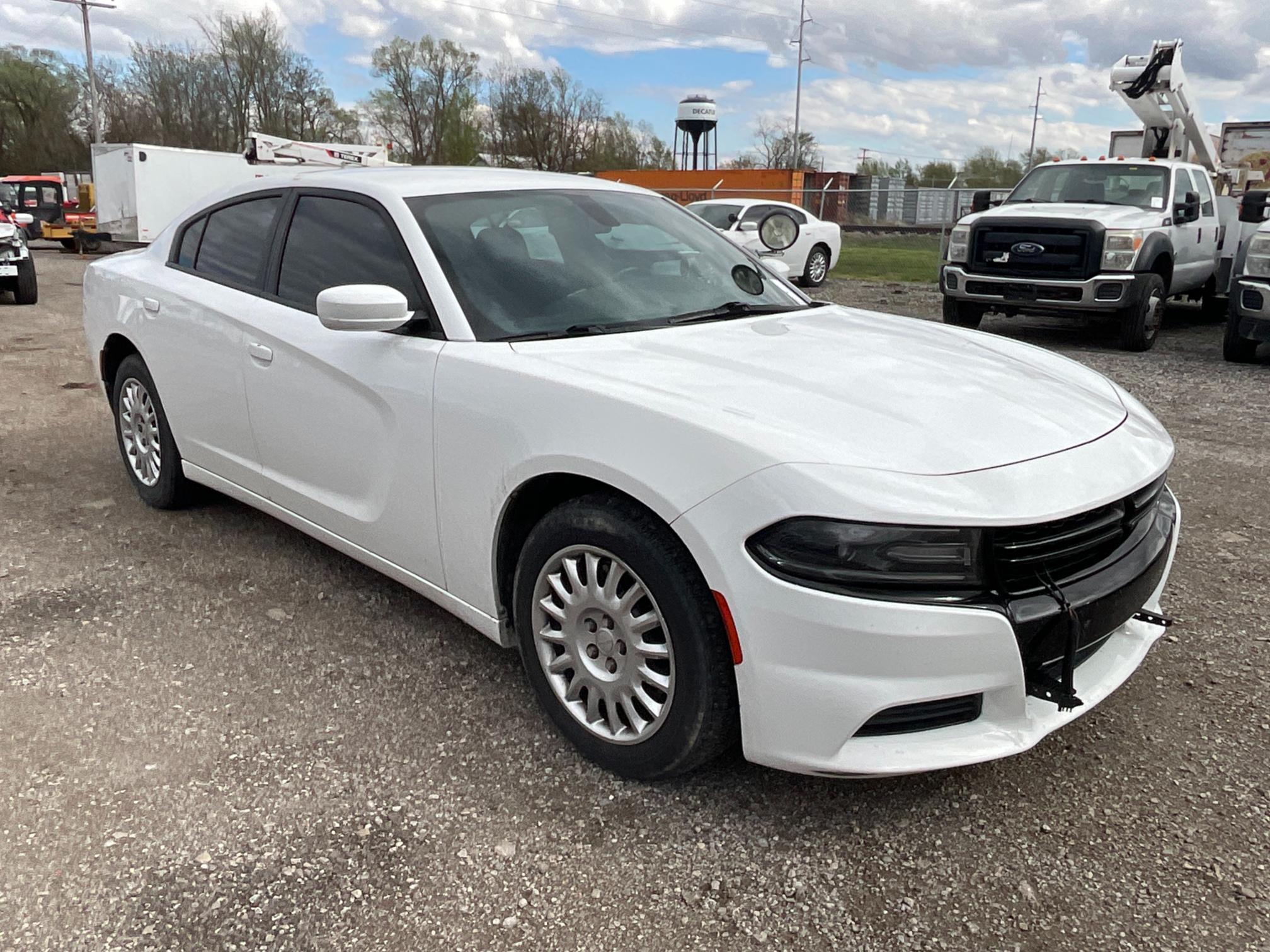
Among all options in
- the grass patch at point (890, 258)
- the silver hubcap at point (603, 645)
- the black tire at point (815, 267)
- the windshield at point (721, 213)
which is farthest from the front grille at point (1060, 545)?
the grass patch at point (890, 258)

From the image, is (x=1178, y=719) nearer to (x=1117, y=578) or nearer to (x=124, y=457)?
(x=1117, y=578)

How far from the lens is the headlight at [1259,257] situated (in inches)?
348

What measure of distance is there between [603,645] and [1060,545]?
3.76 ft

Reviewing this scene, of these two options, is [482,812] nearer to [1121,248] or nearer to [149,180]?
[1121,248]

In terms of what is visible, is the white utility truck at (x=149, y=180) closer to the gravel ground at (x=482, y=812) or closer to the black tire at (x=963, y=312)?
the black tire at (x=963, y=312)

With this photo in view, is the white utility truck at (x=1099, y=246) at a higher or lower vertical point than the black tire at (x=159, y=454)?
higher

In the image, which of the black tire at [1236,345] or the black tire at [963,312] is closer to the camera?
the black tire at [1236,345]

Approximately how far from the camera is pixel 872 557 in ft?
7.07

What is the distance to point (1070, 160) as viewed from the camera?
11609 millimetres

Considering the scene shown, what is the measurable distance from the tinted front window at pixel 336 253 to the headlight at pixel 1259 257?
8.50 meters

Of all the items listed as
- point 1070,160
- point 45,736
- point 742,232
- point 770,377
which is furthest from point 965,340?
point 742,232

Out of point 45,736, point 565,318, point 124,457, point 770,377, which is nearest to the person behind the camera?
point 770,377

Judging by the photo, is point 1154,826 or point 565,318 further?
point 565,318

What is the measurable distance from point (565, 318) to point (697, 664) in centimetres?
126
